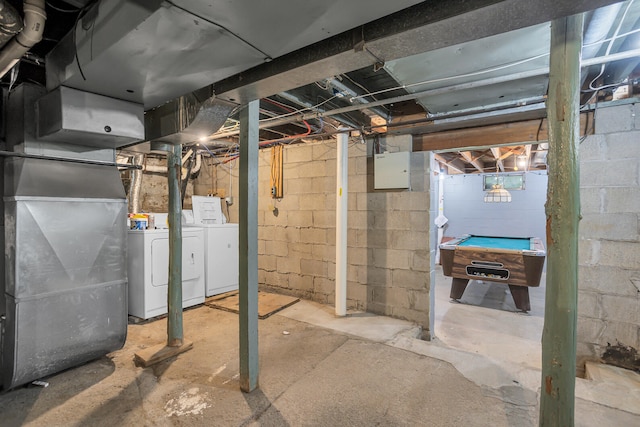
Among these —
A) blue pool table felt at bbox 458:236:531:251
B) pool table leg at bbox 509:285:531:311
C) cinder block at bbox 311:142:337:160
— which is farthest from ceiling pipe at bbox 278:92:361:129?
pool table leg at bbox 509:285:531:311

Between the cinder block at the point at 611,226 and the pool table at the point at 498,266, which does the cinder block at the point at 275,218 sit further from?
the cinder block at the point at 611,226

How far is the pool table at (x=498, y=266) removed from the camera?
12.7 ft

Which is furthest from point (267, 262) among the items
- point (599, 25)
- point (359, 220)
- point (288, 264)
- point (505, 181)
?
point (505, 181)

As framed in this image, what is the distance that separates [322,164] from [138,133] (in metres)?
2.23

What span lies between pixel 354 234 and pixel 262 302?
1409 mm

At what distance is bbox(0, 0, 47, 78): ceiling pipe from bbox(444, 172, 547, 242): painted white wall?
8.33m

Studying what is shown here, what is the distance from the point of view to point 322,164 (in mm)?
3748

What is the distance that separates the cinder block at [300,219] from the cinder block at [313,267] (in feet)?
1.56

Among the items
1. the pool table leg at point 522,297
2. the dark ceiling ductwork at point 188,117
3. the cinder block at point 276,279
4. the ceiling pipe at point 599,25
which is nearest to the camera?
the ceiling pipe at point 599,25

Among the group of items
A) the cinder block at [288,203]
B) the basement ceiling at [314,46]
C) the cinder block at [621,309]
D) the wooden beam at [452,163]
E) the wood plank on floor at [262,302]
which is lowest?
the wood plank on floor at [262,302]

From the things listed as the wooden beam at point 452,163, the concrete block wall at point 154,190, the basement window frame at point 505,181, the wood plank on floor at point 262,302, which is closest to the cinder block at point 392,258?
the wood plank on floor at point 262,302

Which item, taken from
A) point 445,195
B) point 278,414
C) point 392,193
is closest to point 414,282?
point 392,193

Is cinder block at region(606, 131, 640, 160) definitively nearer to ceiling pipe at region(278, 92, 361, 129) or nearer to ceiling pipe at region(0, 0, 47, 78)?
ceiling pipe at region(278, 92, 361, 129)

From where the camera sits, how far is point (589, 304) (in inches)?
96.8
